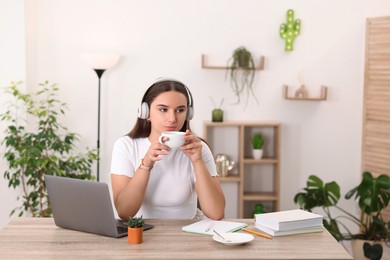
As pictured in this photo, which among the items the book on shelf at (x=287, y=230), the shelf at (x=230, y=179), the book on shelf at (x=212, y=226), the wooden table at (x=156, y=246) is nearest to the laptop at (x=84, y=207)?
the wooden table at (x=156, y=246)

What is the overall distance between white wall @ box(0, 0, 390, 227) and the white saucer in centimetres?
294

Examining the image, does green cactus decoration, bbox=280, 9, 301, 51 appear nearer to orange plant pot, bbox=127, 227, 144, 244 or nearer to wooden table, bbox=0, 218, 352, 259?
wooden table, bbox=0, 218, 352, 259

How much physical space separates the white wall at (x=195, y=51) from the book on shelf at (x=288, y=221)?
2765 millimetres

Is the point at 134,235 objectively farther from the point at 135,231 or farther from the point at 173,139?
the point at 173,139

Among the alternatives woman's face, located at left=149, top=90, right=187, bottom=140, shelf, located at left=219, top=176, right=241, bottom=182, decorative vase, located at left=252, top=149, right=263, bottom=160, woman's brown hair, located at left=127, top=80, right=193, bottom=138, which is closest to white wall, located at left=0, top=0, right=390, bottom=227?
decorative vase, located at left=252, top=149, right=263, bottom=160

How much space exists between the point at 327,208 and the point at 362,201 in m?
0.50

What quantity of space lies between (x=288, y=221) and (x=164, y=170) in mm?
722

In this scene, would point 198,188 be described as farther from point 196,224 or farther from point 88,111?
point 88,111

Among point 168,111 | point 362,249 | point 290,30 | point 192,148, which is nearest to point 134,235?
point 192,148

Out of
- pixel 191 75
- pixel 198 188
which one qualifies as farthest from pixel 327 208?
pixel 198 188

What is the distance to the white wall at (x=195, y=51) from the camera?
5156 mm

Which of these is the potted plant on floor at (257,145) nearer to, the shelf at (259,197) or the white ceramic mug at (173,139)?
the shelf at (259,197)

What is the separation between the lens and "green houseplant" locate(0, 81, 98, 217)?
4.73 m

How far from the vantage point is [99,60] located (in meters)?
4.92
